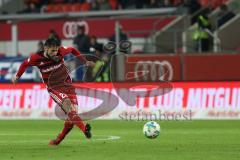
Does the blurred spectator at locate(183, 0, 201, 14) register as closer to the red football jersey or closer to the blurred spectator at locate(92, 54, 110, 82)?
the blurred spectator at locate(92, 54, 110, 82)

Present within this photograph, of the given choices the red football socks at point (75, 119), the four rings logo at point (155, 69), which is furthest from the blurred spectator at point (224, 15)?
the red football socks at point (75, 119)

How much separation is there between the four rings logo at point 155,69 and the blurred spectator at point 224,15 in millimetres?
3429

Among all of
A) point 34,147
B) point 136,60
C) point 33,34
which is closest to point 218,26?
point 136,60

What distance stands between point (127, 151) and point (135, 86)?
10255 mm

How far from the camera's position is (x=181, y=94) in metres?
25.7

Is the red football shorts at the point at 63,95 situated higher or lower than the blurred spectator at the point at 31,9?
lower

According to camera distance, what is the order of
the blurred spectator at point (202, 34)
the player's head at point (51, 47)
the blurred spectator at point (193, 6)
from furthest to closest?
the blurred spectator at point (193, 6) → the blurred spectator at point (202, 34) → the player's head at point (51, 47)

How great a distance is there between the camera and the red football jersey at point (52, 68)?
57.2ft

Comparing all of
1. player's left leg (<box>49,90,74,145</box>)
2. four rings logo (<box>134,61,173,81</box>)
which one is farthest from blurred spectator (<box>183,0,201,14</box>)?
player's left leg (<box>49,90,74,145</box>)

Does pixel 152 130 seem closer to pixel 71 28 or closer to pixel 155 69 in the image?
pixel 155 69

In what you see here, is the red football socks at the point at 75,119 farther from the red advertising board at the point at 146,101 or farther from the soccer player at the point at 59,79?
the red advertising board at the point at 146,101

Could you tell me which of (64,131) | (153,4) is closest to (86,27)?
(153,4)

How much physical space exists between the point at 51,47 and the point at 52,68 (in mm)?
578

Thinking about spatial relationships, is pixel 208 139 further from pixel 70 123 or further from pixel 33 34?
pixel 33 34
